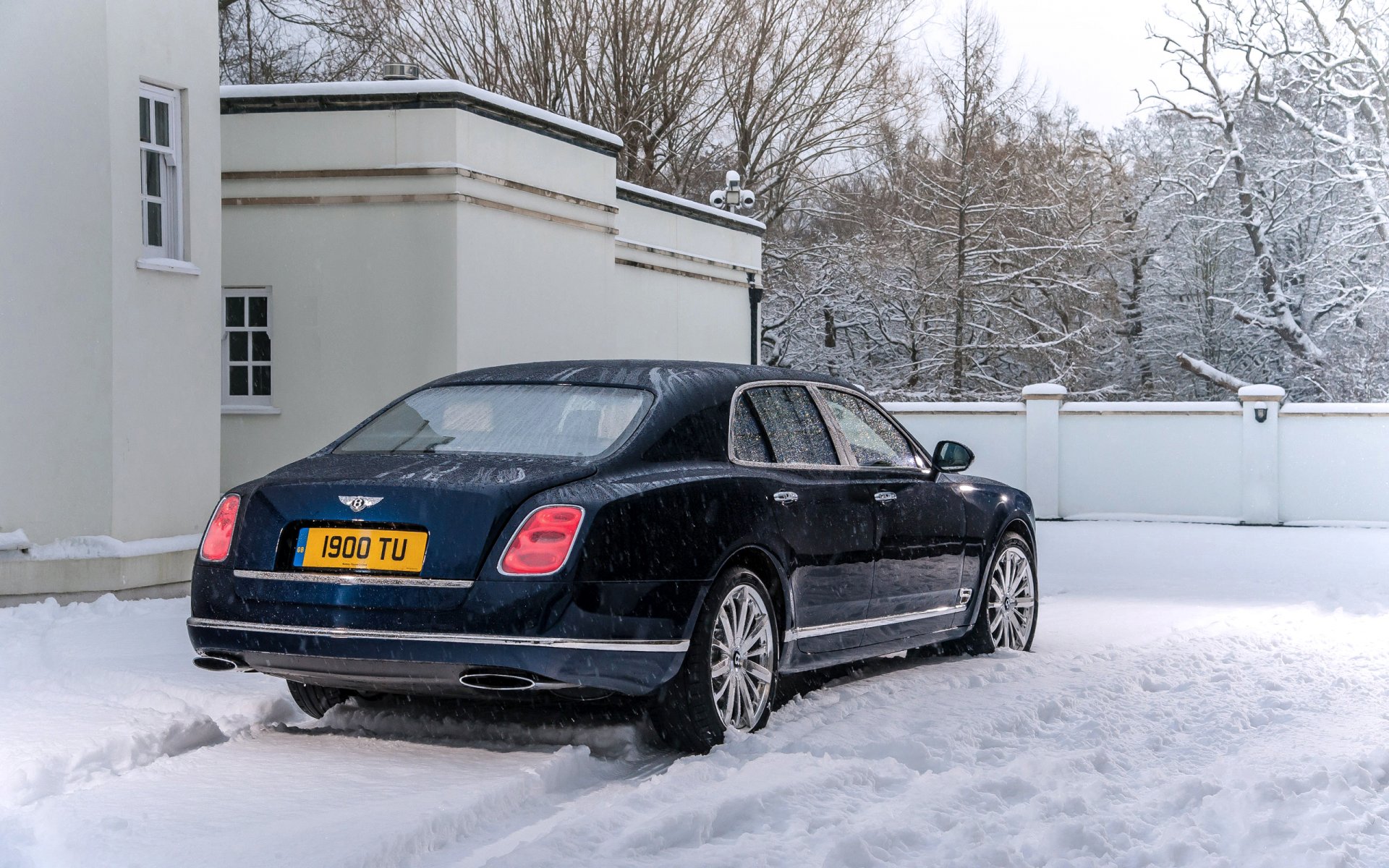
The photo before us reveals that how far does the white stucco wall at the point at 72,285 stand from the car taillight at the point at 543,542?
6399 millimetres

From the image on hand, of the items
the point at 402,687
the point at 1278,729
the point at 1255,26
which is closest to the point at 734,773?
the point at 402,687

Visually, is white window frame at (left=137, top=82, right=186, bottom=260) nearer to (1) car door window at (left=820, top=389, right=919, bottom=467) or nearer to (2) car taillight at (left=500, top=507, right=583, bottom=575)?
(1) car door window at (left=820, top=389, right=919, bottom=467)

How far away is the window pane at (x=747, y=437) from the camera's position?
21.0ft

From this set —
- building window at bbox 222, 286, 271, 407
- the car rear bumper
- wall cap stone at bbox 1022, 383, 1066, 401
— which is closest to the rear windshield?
the car rear bumper

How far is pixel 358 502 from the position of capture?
5.46 meters

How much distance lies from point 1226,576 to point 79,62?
1031 cm

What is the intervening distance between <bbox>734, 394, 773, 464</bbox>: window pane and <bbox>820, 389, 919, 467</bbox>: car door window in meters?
0.79

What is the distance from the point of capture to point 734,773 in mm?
5387

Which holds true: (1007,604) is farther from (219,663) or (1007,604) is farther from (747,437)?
(219,663)

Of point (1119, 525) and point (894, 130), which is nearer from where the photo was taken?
point (1119, 525)

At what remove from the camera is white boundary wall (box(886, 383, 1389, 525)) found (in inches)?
842

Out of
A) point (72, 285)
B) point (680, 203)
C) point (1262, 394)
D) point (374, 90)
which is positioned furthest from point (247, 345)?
point (1262, 394)

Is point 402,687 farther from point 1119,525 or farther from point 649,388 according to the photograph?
point 1119,525

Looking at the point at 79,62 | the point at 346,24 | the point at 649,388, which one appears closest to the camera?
the point at 649,388
